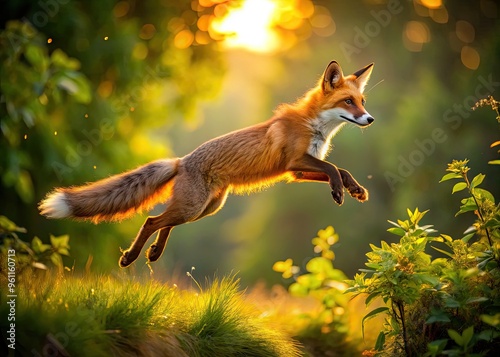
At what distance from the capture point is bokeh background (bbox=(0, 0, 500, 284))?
8398 millimetres

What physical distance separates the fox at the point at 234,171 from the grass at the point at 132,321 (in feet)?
2.38

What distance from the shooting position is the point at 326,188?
2305 centimetres

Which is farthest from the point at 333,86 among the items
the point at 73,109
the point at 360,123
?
the point at 73,109

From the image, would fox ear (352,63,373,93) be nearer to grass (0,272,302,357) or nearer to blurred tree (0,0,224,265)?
grass (0,272,302,357)

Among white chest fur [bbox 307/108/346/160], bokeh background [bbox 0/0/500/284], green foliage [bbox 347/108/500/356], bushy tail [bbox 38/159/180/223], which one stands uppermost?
bokeh background [bbox 0/0/500/284]

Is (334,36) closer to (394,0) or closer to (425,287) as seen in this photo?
(394,0)

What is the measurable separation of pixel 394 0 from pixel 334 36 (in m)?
3.49

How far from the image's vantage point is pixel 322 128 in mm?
5516

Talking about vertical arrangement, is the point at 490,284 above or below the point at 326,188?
below

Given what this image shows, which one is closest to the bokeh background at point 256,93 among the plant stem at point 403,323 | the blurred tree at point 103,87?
the blurred tree at point 103,87

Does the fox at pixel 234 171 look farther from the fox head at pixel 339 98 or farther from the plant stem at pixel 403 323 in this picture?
the plant stem at pixel 403 323

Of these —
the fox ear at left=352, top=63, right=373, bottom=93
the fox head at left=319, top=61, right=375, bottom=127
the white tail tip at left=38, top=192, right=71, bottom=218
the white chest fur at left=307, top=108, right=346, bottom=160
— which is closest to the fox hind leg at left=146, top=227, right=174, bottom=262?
the white tail tip at left=38, top=192, right=71, bottom=218

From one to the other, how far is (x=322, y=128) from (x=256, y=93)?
21743 millimetres

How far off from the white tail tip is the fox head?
2680 millimetres
